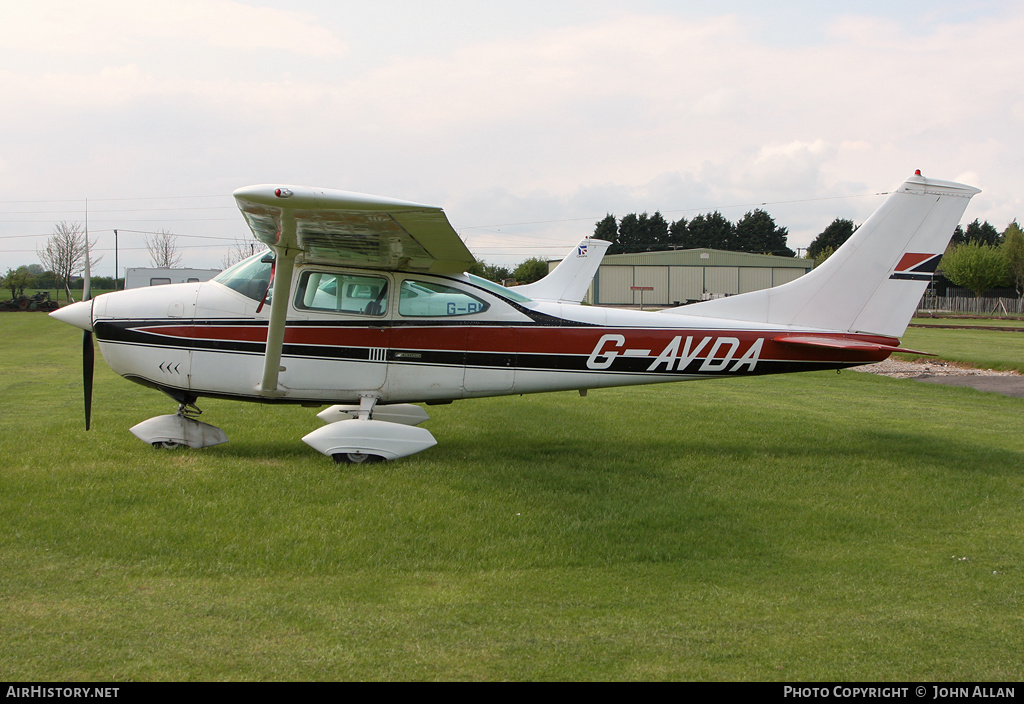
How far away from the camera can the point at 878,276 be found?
8.50 meters

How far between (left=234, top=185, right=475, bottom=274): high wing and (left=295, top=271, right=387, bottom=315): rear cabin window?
0.15m

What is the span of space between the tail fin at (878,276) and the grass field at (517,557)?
1.48 m

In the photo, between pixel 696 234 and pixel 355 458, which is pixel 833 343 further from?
pixel 696 234

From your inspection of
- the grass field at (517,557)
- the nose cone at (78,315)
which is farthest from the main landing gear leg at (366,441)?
the nose cone at (78,315)

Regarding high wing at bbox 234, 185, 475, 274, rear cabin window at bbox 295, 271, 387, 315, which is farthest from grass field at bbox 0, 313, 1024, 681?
high wing at bbox 234, 185, 475, 274

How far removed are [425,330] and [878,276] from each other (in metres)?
5.19

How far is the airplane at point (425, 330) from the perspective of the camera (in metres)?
7.65

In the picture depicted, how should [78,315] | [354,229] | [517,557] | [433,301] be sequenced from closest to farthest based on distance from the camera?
[517,557], [354,229], [78,315], [433,301]

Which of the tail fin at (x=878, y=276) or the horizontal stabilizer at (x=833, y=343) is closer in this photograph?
the horizontal stabilizer at (x=833, y=343)

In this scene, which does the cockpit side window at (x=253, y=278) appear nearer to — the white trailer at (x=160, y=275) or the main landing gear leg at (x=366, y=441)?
the main landing gear leg at (x=366, y=441)

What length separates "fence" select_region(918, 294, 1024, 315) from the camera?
60.8 meters

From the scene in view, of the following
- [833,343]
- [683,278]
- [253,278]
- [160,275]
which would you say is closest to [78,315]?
[253,278]
